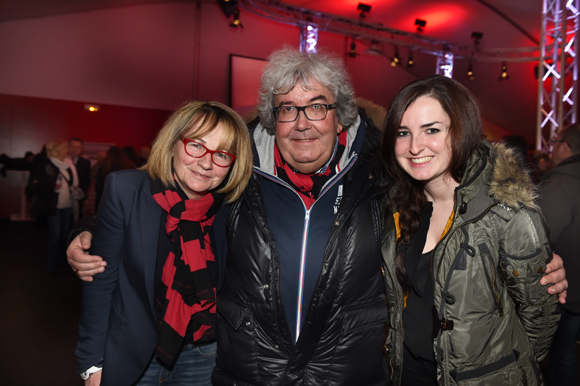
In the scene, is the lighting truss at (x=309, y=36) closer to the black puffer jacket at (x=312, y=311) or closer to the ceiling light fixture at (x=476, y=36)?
the ceiling light fixture at (x=476, y=36)

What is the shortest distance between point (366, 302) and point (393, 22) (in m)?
10.4

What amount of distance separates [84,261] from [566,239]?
2834mm

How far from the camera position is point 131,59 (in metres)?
8.51

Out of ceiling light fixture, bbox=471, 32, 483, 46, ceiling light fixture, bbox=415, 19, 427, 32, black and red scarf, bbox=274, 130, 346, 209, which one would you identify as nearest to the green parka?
black and red scarf, bbox=274, 130, 346, 209

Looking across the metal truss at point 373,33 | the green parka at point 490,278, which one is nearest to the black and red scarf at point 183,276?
the green parka at point 490,278

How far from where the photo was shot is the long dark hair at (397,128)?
1471 millimetres

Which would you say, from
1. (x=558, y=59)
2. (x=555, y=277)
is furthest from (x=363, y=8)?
(x=555, y=277)

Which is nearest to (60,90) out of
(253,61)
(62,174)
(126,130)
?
(126,130)

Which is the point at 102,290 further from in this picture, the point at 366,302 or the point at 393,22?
the point at 393,22

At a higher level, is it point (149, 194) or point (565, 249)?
point (149, 194)

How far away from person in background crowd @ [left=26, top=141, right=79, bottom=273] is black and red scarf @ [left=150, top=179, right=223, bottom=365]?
4437 mm

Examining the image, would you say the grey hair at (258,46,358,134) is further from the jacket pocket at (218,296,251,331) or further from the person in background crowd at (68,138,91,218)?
the person in background crowd at (68,138,91,218)

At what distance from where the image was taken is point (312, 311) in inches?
60.7

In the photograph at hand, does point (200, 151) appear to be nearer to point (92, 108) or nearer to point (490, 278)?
point (490, 278)
